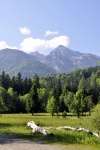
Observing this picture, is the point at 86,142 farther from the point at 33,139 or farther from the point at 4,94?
the point at 4,94

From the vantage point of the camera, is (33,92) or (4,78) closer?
(33,92)

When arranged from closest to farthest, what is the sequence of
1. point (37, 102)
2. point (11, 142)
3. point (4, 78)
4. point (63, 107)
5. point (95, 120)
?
point (11, 142)
point (95, 120)
point (37, 102)
point (63, 107)
point (4, 78)

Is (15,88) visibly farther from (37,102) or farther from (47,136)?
(47,136)

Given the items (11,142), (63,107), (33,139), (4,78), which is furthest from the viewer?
(4,78)

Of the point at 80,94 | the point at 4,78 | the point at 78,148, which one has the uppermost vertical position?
the point at 4,78

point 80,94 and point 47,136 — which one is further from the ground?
point 80,94

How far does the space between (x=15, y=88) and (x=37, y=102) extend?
5798 centimetres

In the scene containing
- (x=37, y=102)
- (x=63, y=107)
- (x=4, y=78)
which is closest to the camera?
(x=37, y=102)

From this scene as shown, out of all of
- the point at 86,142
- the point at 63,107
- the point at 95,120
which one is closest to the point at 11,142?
the point at 86,142

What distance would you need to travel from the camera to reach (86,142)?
26781 mm

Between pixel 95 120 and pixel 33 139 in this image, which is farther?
pixel 95 120

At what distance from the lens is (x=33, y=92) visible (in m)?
119

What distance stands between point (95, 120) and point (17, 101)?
362 feet

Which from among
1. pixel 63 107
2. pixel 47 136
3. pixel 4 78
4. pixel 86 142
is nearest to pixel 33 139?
pixel 47 136
